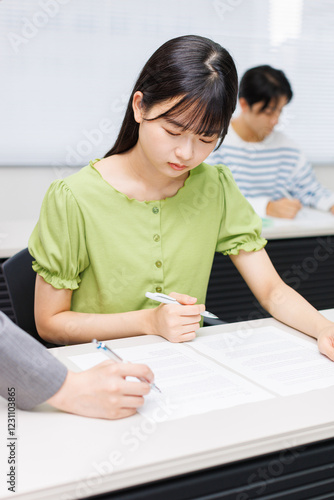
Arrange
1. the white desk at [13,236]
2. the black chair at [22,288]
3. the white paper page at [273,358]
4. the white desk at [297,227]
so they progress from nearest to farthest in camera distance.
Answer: the white paper page at [273,358]
the black chair at [22,288]
the white desk at [13,236]
the white desk at [297,227]

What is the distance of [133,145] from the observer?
1.52 meters

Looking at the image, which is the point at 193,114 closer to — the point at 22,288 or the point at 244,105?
the point at 22,288

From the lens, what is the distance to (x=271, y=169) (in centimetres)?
312

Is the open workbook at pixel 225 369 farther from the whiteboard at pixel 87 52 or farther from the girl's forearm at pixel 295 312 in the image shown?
the whiteboard at pixel 87 52

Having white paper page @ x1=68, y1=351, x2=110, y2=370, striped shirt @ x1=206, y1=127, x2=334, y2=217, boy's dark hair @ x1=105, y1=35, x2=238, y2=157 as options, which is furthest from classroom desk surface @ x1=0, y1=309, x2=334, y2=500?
striped shirt @ x1=206, y1=127, x2=334, y2=217

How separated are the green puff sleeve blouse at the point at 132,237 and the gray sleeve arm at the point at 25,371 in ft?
1.41

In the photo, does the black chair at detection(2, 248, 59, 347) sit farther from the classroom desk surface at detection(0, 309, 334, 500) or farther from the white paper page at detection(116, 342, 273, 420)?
the classroom desk surface at detection(0, 309, 334, 500)

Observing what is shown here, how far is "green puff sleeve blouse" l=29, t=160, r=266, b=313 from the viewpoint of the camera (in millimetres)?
1406

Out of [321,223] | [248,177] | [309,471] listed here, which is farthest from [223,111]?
[248,177]

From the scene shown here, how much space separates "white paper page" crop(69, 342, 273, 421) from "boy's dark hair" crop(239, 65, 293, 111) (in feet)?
6.44

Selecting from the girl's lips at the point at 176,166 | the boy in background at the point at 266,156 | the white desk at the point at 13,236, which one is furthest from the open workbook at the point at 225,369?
the boy in background at the point at 266,156

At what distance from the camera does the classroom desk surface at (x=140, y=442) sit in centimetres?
79

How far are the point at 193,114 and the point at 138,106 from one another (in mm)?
174

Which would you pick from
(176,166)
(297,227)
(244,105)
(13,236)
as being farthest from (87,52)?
(176,166)
